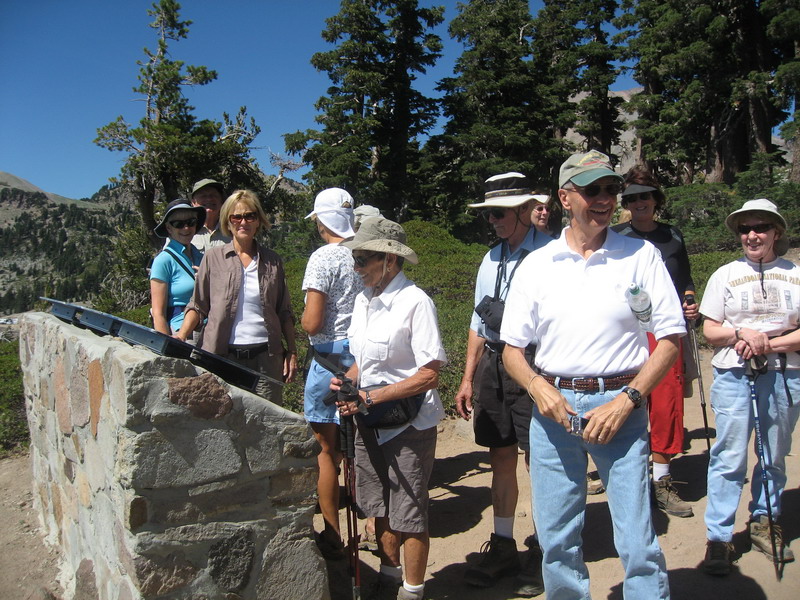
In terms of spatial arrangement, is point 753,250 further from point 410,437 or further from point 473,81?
point 473,81

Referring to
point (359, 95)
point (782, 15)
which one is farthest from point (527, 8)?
point (782, 15)

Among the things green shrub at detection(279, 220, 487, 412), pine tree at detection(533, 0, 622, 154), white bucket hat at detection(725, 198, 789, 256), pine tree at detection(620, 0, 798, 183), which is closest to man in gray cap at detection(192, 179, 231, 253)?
green shrub at detection(279, 220, 487, 412)

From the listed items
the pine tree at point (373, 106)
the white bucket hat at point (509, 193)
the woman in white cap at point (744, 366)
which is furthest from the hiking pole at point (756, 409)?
the pine tree at point (373, 106)

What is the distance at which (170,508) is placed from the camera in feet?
7.61

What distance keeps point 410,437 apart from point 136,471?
A: 1.14 meters

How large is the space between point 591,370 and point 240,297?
2056 mm

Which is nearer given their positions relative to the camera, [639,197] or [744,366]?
[744,366]

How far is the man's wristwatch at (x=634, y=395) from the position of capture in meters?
2.16

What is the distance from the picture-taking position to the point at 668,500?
12.2 ft

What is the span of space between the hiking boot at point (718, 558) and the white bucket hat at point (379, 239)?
2006mm

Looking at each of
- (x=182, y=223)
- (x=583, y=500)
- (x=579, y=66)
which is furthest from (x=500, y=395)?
(x=579, y=66)

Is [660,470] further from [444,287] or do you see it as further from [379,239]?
[444,287]

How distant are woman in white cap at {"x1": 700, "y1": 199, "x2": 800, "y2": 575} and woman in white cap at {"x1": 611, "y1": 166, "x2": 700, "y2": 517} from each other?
572 mm

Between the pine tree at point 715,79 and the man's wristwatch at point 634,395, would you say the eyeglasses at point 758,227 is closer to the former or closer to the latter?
the man's wristwatch at point 634,395
